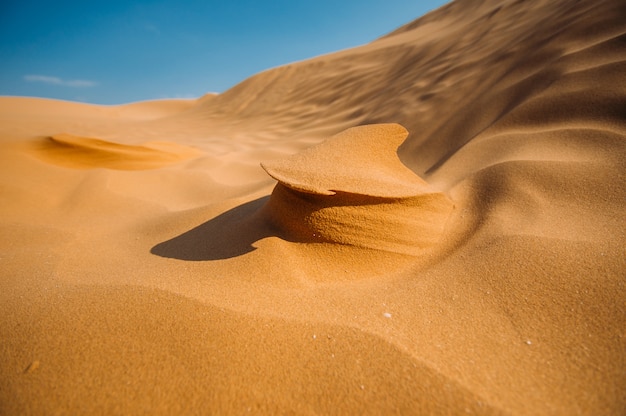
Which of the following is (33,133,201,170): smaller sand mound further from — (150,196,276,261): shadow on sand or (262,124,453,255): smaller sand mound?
(262,124,453,255): smaller sand mound

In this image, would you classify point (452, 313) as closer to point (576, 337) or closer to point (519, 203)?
point (576, 337)

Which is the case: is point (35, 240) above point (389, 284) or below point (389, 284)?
above

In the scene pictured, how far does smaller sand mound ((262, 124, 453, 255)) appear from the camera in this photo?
1.22 m

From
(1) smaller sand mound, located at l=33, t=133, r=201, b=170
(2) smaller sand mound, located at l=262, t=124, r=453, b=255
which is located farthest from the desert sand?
(1) smaller sand mound, located at l=33, t=133, r=201, b=170

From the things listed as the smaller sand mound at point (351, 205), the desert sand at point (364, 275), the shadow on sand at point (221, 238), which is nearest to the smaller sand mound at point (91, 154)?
the desert sand at point (364, 275)

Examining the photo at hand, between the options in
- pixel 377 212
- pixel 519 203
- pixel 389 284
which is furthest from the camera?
pixel 519 203

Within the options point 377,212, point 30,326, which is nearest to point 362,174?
point 377,212

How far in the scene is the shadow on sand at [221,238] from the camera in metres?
1.31

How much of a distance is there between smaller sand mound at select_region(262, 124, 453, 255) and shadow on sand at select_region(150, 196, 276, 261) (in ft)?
0.31

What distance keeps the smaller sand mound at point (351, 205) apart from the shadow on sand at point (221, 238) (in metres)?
0.10

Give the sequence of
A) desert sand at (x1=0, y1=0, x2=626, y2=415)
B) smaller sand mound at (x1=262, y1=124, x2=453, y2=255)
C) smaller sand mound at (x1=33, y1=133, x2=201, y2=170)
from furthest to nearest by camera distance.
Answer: smaller sand mound at (x1=33, y1=133, x2=201, y2=170), smaller sand mound at (x1=262, y1=124, x2=453, y2=255), desert sand at (x1=0, y1=0, x2=626, y2=415)

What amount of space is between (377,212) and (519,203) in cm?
69

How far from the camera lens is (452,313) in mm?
933

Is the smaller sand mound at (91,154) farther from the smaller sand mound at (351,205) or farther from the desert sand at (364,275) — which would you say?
the smaller sand mound at (351,205)
